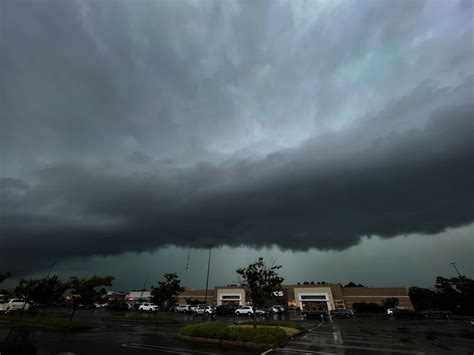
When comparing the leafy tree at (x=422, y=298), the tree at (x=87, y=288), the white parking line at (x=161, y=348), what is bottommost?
the white parking line at (x=161, y=348)

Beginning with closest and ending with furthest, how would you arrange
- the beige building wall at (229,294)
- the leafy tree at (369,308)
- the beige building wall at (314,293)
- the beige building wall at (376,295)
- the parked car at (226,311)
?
the parked car at (226,311)
the leafy tree at (369,308)
the beige building wall at (376,295)
the beige building wall at (314,293)
the beige building wall at (229,294)

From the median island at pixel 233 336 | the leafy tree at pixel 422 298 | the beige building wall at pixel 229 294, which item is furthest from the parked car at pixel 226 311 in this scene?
the leafy tree at pixel 422 298

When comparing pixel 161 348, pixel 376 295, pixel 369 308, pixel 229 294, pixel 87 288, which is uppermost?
pixel 229 294

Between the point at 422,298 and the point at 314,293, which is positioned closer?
the point at 422,298

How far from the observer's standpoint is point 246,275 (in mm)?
23844

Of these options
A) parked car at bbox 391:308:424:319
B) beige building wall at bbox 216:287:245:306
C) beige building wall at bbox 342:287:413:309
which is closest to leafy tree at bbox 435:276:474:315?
beige building wall at bbox 342:287:413:309

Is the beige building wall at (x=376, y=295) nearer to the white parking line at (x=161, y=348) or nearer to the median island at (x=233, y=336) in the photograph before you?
the median island at (x=233, y=336)

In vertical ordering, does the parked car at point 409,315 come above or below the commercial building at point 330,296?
below

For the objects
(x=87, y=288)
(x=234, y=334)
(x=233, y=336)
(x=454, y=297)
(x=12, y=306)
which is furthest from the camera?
(x=454, y=297)

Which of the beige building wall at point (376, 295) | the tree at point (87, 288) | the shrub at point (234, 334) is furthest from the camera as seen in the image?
A: the beige building wall at point (376, 295)

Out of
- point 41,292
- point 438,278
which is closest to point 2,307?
point 41,292

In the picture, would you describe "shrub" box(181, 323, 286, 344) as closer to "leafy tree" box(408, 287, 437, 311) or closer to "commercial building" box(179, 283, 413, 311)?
"commercial building" box(179, 283, 413, 311)

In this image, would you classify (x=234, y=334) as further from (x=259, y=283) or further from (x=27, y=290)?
(x=27, y=290)

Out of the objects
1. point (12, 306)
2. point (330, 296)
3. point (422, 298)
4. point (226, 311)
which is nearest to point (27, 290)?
point (12, 306)
